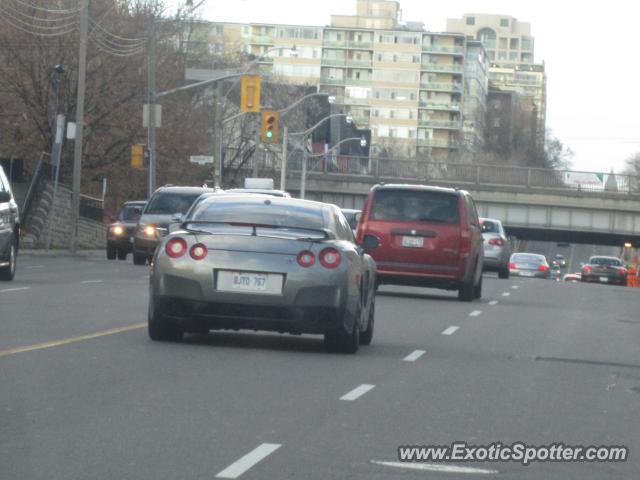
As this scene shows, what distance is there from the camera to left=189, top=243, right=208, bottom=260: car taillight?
15078 millimetres

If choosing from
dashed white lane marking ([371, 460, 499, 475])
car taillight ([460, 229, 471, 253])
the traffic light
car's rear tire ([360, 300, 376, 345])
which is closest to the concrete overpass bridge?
the traffic light

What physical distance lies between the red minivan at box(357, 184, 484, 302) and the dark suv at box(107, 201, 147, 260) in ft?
55.4

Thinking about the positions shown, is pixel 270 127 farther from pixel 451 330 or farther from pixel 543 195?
pixel 451 330

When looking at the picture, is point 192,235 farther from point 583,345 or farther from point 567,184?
point 567,184

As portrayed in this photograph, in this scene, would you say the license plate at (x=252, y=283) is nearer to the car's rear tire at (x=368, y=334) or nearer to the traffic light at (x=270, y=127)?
the car's rear tire at (x=368, y=334)

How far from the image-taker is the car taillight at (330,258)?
15109 mm

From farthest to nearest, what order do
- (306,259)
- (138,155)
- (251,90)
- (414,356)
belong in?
(138,155), (251,90), (414,356), (306,259)

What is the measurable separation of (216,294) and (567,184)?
229 ft

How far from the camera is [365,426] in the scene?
10.3 metres

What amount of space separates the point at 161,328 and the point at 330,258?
1.70m

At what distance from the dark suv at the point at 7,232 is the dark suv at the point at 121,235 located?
18045mm

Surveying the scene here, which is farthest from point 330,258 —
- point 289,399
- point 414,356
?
point 289,399

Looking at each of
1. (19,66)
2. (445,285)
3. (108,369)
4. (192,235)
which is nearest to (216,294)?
(192,235)

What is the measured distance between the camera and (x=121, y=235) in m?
44.9
